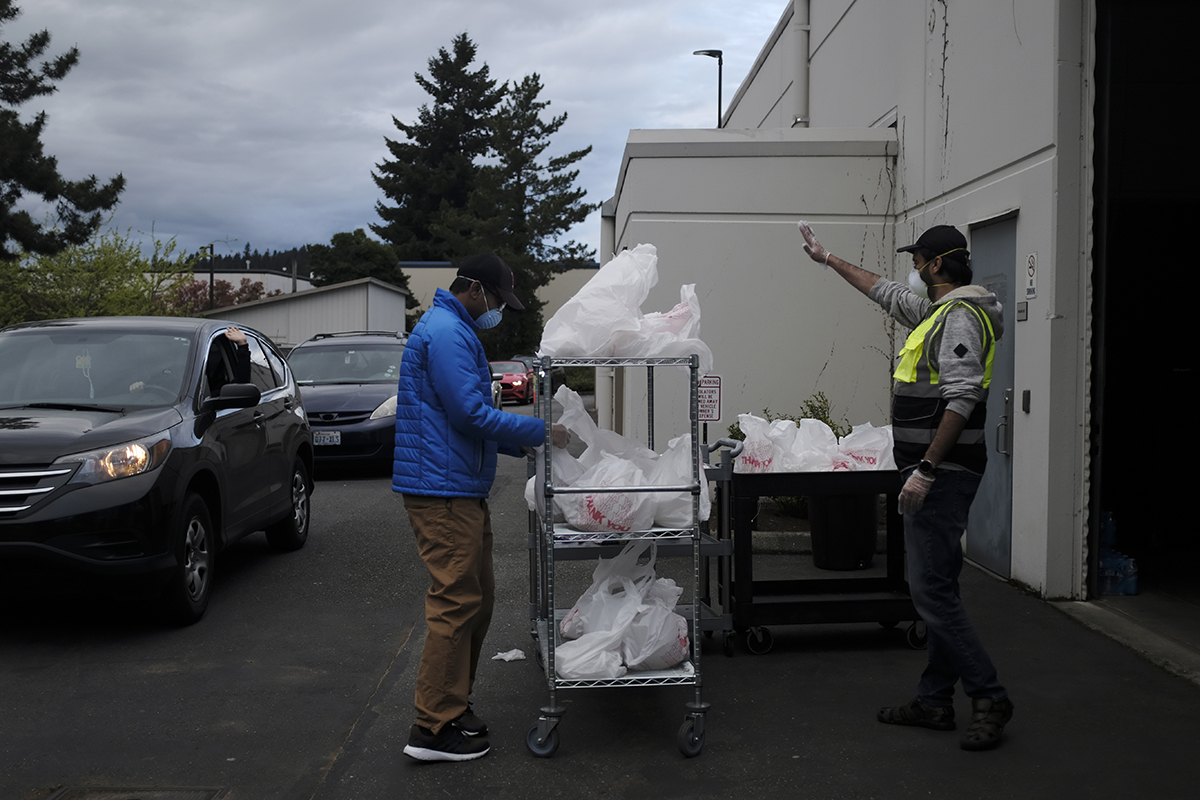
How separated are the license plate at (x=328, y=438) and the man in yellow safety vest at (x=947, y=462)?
933 cm

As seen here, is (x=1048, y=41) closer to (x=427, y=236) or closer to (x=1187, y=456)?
(x=1187, y=456)

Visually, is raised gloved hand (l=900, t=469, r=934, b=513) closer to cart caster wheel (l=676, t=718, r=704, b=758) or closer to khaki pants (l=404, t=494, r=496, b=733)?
cart caster wheel (l=676, t=718, r=704, b=758)

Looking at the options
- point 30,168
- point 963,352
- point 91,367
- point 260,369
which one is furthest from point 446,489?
point 30,168

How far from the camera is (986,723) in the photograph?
171 inches

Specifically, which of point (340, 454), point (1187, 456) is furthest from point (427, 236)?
point (1187, 456)

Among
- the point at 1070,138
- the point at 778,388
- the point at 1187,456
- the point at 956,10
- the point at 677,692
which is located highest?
the point at 956,10

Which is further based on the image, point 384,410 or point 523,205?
point 523,205

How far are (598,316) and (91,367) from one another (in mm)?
4172

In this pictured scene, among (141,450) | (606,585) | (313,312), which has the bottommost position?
(606,585)

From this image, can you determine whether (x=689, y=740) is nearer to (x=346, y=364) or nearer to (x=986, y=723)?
(x=986, y=723)

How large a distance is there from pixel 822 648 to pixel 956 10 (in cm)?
511

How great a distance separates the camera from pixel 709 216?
998 centimetres

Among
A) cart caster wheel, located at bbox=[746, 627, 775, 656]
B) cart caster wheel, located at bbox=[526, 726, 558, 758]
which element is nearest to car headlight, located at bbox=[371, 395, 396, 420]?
cart caster wheel, located at bbox=[746, 627, 775, 656]

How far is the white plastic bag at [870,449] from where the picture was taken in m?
5.79
